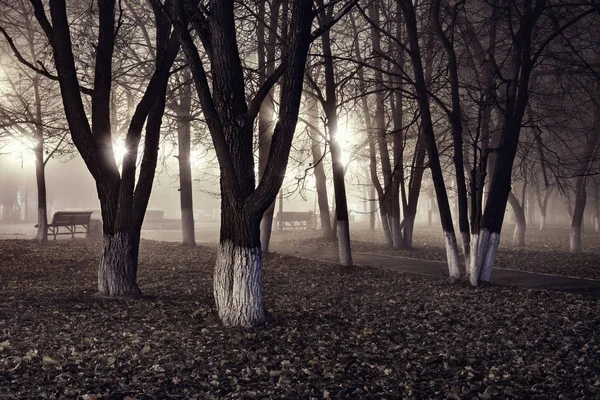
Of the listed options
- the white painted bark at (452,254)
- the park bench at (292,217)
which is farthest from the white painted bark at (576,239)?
the park bench at (292,217)

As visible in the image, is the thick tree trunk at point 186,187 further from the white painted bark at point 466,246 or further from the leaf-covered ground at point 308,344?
the white painted bark at point 466,246

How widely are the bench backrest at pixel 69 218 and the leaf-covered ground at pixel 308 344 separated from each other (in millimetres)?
11380

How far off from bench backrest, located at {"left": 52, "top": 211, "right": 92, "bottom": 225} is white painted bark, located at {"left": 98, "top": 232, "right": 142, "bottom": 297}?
43.4ft

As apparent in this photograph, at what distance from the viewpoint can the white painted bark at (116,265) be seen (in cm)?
853

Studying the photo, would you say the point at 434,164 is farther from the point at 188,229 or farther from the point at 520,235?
the point at 520,235

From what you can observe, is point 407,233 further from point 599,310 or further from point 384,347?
point 384,347

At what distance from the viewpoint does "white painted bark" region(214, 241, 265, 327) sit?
6.77 metres

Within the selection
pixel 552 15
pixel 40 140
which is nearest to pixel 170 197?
pixel 40 140

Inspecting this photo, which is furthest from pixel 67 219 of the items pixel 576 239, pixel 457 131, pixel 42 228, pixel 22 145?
pixel 576 239

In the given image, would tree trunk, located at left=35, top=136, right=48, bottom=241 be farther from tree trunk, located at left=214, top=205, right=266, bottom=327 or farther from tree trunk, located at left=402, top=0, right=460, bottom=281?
tree trunk, located at left=214, top=205, right=266, bottom=327

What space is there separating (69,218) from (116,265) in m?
14.0

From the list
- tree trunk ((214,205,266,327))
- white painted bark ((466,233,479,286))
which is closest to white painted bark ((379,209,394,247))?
white painted bark ((466,233,479,286))

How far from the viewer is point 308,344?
6.20m

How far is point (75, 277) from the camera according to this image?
1073 cm
